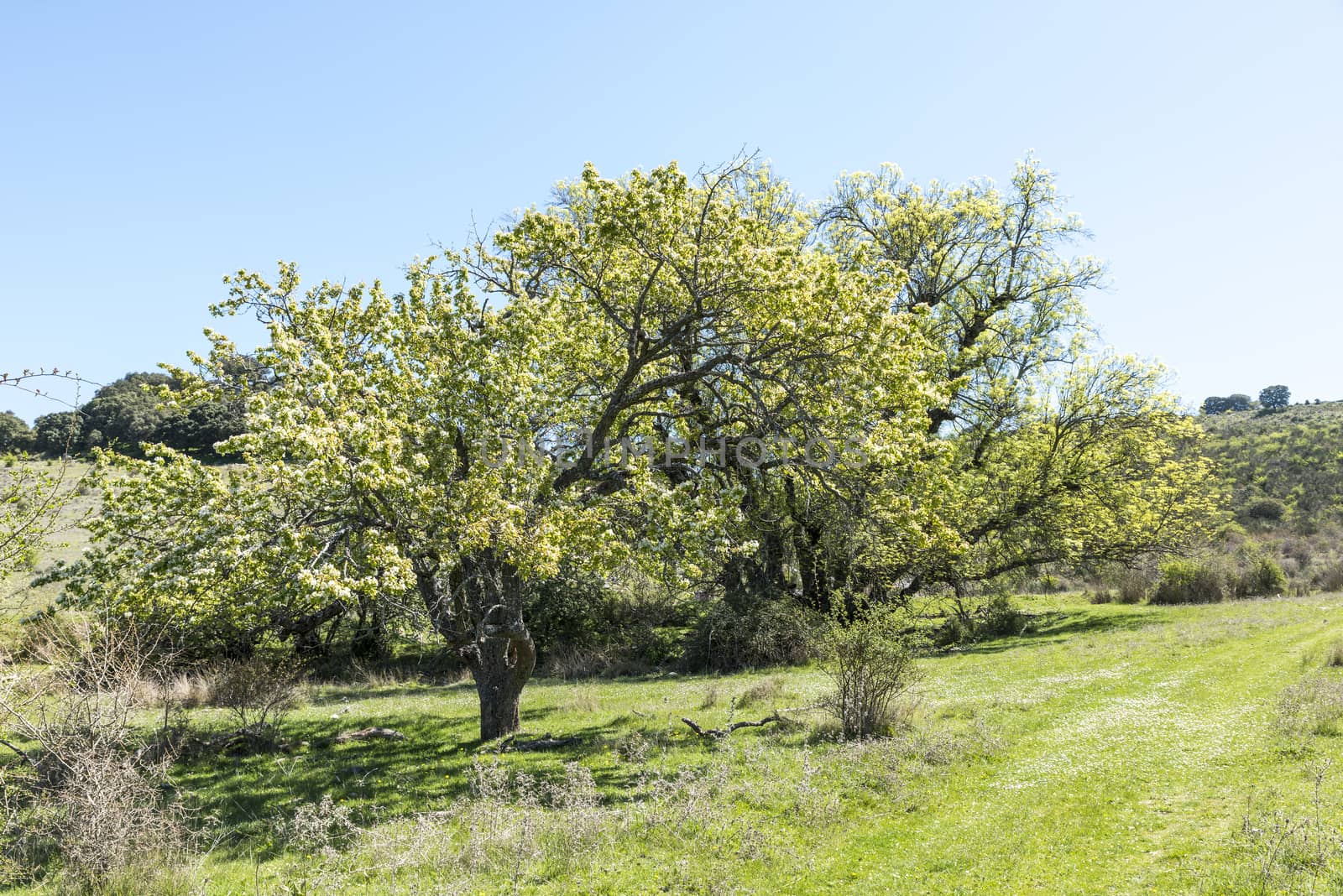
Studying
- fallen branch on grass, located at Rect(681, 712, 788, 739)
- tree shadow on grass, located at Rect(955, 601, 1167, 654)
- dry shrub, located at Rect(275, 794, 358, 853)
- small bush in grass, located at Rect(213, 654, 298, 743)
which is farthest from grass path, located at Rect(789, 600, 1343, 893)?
small bush in grass, located at Rect(213, 654, 298, 743)

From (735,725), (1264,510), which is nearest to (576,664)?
(735,725)

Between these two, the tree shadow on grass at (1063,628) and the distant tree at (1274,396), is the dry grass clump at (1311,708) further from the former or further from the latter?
the distant tree at (1274,396)

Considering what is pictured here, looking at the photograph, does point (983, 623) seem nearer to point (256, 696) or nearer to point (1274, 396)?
point (256, 696)

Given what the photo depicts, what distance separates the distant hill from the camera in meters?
56.2

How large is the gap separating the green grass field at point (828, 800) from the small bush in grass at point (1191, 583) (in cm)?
1880

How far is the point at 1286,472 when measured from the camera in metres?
64.1

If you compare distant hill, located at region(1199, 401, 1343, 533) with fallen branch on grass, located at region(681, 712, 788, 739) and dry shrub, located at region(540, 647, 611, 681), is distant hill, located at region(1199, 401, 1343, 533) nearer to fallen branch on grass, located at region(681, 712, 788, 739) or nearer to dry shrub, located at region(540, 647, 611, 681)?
dry shrub, located at region(540, 647, 611, 681)

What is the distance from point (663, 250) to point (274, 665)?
1431cm

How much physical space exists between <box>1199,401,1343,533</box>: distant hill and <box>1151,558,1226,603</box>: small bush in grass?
33.0 ft

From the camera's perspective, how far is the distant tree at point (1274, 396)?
11281 cm

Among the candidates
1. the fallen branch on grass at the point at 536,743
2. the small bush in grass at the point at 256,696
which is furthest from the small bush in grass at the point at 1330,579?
the small bush in grass at the point at 256,696

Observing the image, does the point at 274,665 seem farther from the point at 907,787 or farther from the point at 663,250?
the point at 907,787

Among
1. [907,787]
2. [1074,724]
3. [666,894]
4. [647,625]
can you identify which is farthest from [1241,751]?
[647,625]

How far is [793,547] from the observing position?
2728cm
